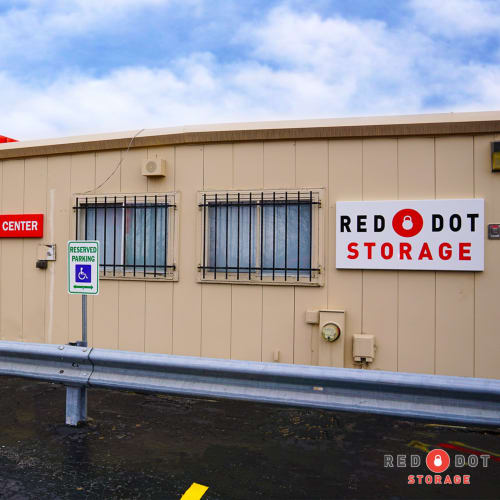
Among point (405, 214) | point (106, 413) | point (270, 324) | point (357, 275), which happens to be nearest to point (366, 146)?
point (405, 214)

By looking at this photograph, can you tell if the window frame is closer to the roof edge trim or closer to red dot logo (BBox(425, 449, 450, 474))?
the roof edge trim

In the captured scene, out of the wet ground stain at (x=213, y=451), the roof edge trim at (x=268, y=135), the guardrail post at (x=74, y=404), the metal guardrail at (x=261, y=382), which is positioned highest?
the roof edge trim at (x=268, y=135)

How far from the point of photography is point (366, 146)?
6.09 m

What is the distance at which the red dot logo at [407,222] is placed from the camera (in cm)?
592

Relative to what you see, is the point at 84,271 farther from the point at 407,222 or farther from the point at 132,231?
the point at 407,222

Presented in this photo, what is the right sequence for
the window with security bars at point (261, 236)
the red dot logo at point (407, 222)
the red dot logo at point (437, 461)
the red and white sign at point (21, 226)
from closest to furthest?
1. the red dot logo at point (437, 461)
2. the red dot logo at point (407, 222)
3. the window with security bars at point (261, 236)
4. the red and white sign at point (21, 226)

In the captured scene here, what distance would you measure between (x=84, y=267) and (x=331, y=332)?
2.85m

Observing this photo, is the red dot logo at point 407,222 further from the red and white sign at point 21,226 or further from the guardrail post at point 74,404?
the red and white sign at point 21,226

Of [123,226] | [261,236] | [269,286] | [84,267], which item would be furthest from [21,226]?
[269,286]

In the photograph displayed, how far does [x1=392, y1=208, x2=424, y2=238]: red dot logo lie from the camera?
592cm

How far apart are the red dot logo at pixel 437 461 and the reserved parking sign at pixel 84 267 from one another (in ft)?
10.9

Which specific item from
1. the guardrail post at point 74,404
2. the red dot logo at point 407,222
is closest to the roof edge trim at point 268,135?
the red dot logo at point 407,222

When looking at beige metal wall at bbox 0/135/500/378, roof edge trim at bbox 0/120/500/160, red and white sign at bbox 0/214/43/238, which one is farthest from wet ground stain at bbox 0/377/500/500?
roof edge trim at bbox 0/120/500/160

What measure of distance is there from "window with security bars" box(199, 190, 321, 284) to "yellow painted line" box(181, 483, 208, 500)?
10.3 feet
